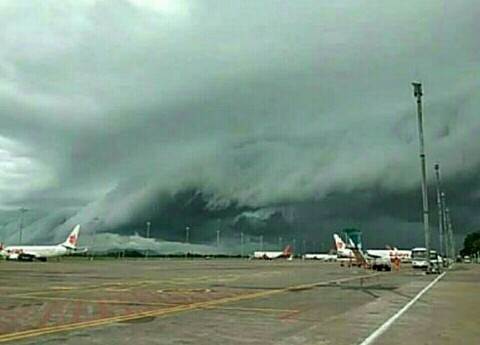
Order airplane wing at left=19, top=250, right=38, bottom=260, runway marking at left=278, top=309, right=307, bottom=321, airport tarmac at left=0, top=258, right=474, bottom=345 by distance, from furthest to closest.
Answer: airplane wing at left=19, top=250, right=38, bottom=260 → runway marking at left=278, top=309, right=307, bottom=321 → airport tarmac at left=0, top=258, right=474, bottom=345

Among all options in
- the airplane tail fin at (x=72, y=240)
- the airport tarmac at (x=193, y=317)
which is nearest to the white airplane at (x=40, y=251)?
the airplane tail fin at (x=72, y=240)

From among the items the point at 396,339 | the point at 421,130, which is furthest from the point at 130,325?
the point at 421,130

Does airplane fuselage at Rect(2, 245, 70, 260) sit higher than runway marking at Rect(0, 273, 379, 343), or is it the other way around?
airplane fuselage at Rect(2, 245, 70, 260)

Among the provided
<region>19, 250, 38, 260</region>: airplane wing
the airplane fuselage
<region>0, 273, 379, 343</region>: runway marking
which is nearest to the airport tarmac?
<region>0, 273, 379, 343</region>: runway marking

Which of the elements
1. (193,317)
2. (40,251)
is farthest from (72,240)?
(193,317)

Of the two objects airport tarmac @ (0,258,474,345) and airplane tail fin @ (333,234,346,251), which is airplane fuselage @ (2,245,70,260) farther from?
airport tarmac @ (0,258,474,345)

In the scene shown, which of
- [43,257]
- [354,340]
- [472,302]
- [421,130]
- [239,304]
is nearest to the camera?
[354,340]

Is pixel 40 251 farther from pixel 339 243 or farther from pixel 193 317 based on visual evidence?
pixel 193 317

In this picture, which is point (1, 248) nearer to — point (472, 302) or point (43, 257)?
point (43, 257)

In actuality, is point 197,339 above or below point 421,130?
below
